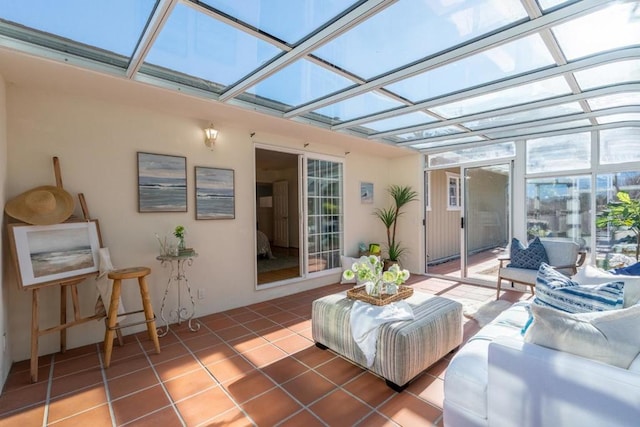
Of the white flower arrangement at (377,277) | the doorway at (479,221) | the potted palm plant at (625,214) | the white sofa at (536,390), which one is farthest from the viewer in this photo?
the doorway at (479,221)

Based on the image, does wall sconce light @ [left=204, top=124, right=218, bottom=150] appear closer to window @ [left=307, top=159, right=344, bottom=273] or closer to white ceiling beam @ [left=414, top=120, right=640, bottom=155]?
window @ [left=307, top=159, right=344, bottom=273]

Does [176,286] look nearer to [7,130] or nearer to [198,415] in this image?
[198,415]

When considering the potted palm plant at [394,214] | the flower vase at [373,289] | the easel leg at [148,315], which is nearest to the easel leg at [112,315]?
the easel leg at [148,315]

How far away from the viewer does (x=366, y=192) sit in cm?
586

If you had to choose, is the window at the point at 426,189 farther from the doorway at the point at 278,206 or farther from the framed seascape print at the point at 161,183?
the framed seascape print at the point at 161,183

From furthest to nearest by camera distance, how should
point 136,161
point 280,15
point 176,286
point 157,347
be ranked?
point 176,286 → point 136,161 → point 157,347 → point 280,15

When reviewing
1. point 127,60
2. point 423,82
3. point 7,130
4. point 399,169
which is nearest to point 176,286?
point 7,130

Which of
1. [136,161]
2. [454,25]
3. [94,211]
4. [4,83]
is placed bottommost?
[94,211]

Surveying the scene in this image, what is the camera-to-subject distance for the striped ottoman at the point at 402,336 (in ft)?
6.87

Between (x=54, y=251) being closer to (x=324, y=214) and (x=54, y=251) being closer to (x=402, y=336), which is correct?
(x=402, y=336)

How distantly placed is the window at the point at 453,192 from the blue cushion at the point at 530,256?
306cm

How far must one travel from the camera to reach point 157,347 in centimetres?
272

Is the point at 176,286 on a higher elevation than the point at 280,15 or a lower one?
lower

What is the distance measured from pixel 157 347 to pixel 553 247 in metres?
5.00
